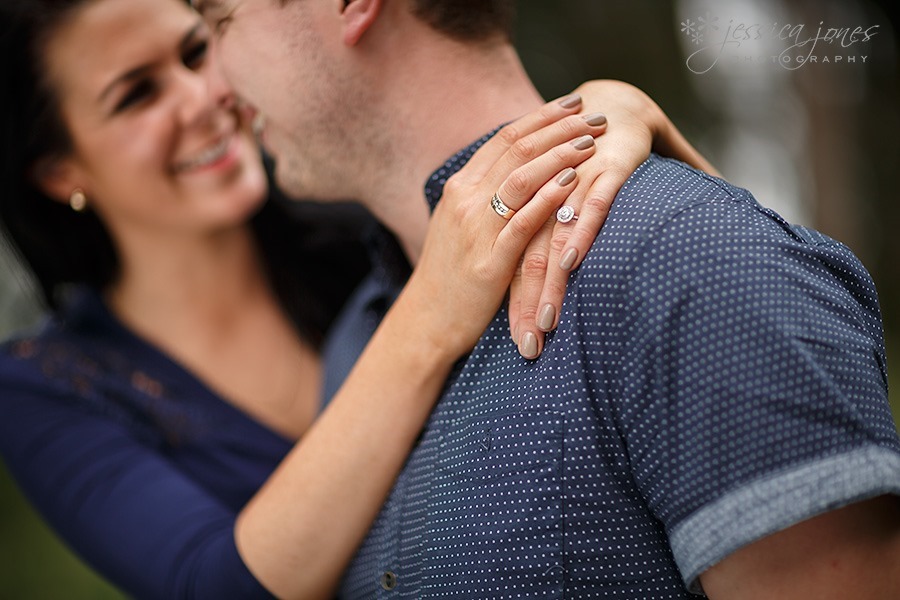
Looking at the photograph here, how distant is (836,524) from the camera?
96 cm

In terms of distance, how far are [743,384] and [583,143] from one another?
39 centimetres

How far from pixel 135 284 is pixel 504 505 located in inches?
60.9

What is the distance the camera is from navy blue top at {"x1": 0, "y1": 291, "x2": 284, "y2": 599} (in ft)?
5.74

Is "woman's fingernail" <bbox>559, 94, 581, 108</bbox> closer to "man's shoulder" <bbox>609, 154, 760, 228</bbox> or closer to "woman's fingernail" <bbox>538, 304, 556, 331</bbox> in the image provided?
"man's shoulder" <bbox>609, 154, 760, 228</bbox>

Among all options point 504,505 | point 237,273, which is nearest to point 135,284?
point 237,273

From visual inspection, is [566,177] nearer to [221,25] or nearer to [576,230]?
[576,230]

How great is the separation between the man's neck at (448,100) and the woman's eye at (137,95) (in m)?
1.00

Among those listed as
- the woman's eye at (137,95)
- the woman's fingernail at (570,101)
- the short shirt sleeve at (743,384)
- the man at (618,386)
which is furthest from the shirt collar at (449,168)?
the woman's eye at (137,95)

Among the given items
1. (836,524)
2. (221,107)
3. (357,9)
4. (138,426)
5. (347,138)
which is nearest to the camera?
(836,524)

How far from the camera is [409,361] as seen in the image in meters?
1.36

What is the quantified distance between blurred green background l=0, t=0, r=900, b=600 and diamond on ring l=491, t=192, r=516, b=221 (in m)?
2.09

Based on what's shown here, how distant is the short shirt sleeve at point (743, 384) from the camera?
A: 93cm

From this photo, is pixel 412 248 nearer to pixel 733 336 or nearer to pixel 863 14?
pixel 733 336

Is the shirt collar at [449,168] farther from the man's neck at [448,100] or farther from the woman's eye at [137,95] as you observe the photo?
the woman's eye at [137,95]
